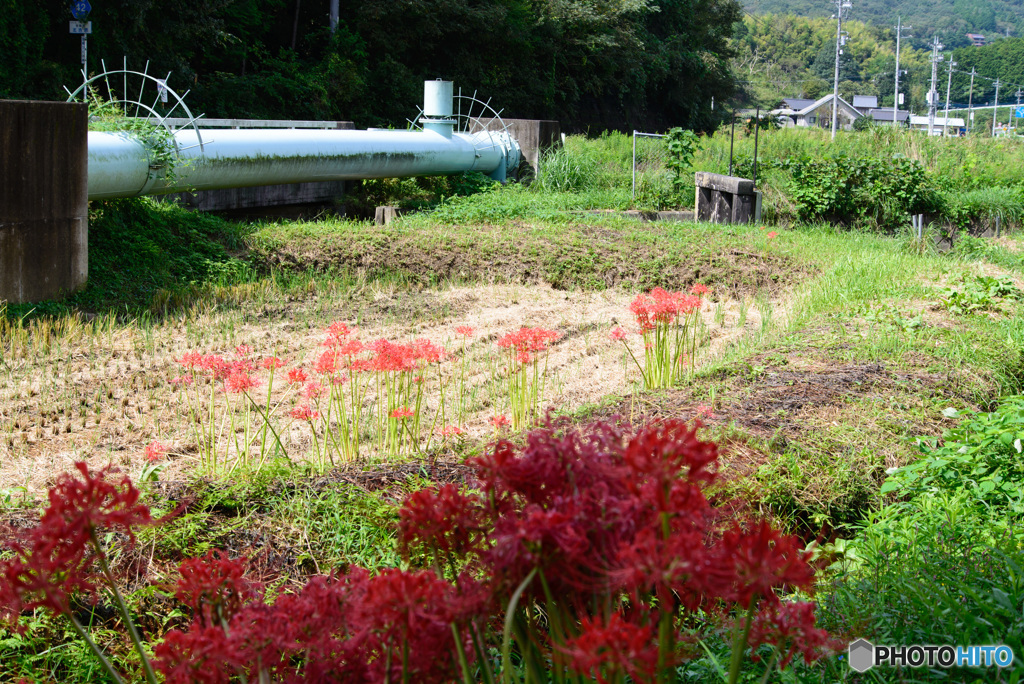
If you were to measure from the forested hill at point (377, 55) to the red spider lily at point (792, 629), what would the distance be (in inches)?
597

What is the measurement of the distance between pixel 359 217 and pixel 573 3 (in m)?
16.5

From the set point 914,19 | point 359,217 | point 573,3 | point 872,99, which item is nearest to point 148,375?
point 359,217

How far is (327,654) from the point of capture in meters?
1.65

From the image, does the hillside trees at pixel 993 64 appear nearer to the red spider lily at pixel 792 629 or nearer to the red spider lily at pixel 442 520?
the red spider lily at pixel 792 629

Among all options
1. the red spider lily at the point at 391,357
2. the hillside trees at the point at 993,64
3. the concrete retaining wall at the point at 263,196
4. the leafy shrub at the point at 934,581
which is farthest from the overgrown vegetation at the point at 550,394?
the hillside trees at the point at 993,64

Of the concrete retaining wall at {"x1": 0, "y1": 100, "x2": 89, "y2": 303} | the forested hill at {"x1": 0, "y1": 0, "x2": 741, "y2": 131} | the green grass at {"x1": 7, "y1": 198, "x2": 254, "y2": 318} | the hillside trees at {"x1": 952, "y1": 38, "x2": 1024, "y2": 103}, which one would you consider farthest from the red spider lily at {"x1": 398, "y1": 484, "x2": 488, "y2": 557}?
the hillside trees at {"x1": 952, "y1": 38, "x2": 1024, "y2": 103}

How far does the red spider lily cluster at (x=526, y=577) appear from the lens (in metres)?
1.37

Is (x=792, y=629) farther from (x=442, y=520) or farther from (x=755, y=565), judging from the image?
(x=442, y=520)

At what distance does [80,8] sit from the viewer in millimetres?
14102

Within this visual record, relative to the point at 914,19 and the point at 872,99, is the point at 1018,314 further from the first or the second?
the point at 914,19

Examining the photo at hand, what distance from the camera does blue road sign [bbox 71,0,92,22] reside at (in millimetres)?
14070

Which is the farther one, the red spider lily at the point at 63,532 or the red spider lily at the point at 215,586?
the red spider lily at the point at 215,586

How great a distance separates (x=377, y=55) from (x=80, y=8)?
9.12 m

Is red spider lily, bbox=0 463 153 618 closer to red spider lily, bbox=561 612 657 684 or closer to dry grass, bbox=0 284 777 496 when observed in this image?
red spider lily, bbox=561 612 657 684
